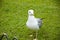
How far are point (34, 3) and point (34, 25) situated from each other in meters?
0.28

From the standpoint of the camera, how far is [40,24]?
1438 mm

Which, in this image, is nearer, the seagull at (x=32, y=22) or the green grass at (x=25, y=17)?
the seagull at (x=32, y=22)

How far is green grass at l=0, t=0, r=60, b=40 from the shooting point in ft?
5.05

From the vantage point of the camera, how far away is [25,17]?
1.57 metres

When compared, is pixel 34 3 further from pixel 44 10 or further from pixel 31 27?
pixel 31 27

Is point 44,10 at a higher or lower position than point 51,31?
higher

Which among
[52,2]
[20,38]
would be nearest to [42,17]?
[52,2]

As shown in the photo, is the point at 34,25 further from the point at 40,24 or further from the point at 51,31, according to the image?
the point at 51,31

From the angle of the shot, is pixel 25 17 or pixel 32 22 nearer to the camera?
pixel 32 22

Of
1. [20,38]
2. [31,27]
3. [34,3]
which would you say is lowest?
[20,38]

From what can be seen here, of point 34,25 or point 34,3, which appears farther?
point 34,3

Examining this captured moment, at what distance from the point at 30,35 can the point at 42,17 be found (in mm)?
193

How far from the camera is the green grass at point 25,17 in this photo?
1540 mm

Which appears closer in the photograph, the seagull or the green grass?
the seagull
